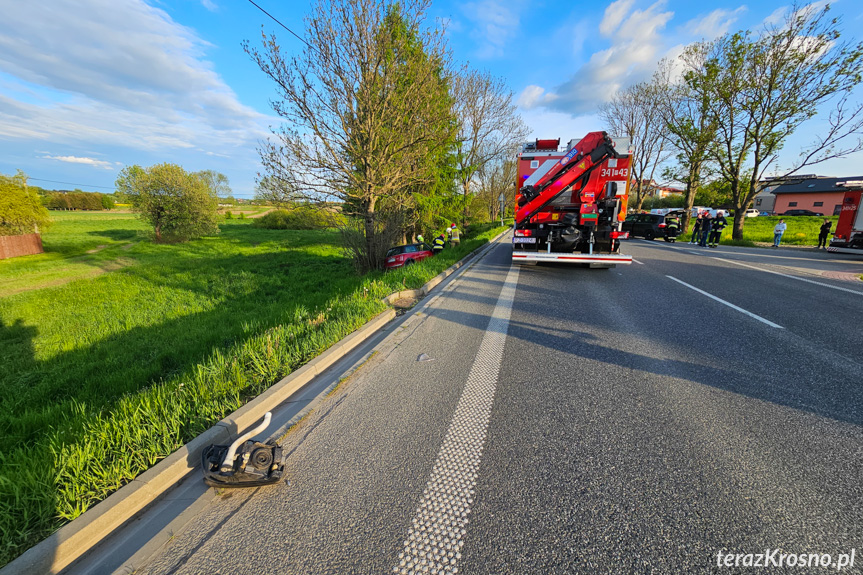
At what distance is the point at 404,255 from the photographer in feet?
40.0

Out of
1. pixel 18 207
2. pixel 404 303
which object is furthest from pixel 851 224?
pixel 18 207

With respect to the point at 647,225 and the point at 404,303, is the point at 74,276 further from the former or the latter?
the point at 647,225

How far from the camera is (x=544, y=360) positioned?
3656 mm

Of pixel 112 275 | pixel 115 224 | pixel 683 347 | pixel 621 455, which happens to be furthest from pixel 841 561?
pixel 115 224

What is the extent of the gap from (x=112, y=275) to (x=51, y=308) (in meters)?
6.90

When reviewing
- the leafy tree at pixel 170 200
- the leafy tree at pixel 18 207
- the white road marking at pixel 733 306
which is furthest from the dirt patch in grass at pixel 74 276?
the white road marking at pixel 733 306

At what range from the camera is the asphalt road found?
1.62 meters

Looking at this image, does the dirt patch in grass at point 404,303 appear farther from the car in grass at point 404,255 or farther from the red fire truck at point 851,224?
the red fire truck at point 851,224

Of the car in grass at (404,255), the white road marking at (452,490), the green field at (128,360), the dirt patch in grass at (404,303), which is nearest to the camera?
the white road marking at (452,490)

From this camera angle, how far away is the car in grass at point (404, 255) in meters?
12.1

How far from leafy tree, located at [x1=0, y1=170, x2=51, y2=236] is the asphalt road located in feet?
103

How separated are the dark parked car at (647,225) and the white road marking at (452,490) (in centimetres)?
2374

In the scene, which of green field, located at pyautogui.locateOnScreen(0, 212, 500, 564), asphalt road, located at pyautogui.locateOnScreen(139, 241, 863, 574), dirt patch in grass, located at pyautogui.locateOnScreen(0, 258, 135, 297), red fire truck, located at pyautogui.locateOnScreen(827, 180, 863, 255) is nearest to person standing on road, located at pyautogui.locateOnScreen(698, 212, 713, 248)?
red fire truck, located at pyautogui.locateOnScreen(827, 180, 863, 255)

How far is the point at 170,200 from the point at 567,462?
121 ft
